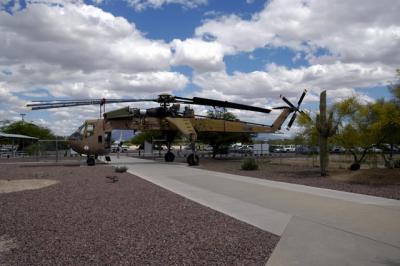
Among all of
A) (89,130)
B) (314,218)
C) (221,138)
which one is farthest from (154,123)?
(314,218)

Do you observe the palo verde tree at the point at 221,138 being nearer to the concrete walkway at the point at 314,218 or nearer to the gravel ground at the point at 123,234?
the concrete walkway at the point at 314,218

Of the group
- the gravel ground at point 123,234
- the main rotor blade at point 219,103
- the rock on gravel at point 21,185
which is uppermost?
the main rotor blade at point 219,103

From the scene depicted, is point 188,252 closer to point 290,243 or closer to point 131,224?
point 290,243

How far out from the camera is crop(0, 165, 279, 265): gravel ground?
20.0 feet

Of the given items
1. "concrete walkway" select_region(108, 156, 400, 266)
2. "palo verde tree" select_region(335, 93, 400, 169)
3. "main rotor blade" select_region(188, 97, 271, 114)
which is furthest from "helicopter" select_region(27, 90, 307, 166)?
"concrete walkway" select_region(108, 156, 400, 266)

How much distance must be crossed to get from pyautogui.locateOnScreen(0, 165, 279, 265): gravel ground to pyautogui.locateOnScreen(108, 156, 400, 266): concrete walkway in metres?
0.50

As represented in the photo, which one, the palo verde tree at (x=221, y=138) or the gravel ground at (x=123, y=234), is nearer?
the gravel ground at (x=123, y=234)

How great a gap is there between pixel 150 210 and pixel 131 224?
165 cm

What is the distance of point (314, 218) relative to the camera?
893 cm

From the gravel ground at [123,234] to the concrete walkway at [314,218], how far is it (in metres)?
0.50

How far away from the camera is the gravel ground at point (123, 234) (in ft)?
20.0

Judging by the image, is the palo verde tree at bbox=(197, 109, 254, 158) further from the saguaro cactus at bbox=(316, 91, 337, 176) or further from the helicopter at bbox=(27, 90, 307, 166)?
the saguaro cactus at bbox=(316, 91, 337, 176)

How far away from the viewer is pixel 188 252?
20.9 ft

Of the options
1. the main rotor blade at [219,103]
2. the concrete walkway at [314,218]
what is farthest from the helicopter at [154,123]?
the concrete walkway at [314,218]
